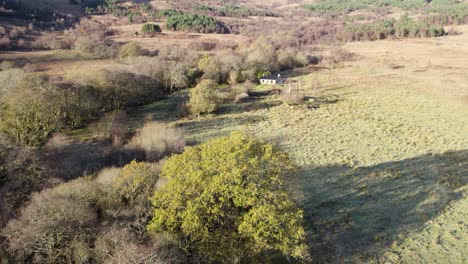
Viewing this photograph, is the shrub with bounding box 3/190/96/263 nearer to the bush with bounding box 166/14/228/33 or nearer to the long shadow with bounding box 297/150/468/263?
the long shadow with bounding box 297/150/468/263

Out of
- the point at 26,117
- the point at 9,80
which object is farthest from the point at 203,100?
the point at 26,117

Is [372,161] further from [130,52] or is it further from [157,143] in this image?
[130,52]

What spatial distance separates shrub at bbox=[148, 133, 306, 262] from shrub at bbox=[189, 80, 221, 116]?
33.7 m

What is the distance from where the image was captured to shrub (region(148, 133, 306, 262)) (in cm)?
1695

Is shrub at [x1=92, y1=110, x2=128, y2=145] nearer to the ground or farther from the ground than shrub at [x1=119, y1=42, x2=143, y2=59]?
nearer to the ground

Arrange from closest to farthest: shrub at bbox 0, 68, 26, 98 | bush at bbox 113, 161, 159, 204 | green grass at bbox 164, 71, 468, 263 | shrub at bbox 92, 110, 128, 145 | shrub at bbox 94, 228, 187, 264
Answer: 1. shrub at bbox 94, 228, 187, 264
2. bush at bbox 113, 161, 159, 204
3. green grass at bbox 164, 71, 468, 263
4. shrub at bbox 0, 68, 26, 98
5. shrub at bbox 92, 110, 128, 145

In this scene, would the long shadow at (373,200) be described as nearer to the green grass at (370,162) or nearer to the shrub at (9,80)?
the green grass at (370,162)

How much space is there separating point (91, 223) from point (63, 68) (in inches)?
2452

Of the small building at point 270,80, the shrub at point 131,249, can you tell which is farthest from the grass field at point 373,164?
the small building at point 270,80

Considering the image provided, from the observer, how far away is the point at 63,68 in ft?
228

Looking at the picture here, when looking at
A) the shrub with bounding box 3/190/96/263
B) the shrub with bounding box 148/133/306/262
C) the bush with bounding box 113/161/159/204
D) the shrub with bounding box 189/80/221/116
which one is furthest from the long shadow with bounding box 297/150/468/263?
the shrub with bounding box 189/80/221/116

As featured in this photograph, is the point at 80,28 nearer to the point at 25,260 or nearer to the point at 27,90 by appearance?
the point at 27,90

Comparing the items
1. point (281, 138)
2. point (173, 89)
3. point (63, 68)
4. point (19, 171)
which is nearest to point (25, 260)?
point (19, 171)

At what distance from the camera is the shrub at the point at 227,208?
16953 mm
